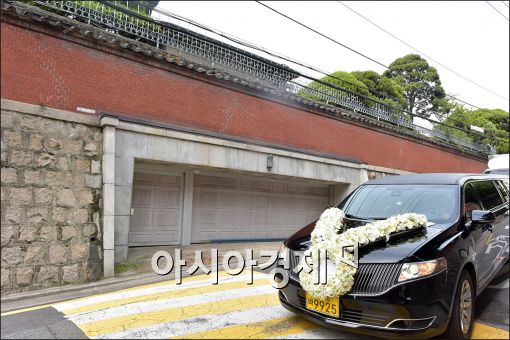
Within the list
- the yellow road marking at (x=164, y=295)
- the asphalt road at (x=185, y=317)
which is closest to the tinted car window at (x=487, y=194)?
the asphalt road at (x=185, y=317)

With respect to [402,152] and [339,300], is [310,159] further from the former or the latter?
[339,300]

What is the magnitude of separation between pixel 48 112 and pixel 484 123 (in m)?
28.1

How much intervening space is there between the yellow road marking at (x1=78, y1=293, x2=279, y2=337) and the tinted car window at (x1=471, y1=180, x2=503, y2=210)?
9.73ft

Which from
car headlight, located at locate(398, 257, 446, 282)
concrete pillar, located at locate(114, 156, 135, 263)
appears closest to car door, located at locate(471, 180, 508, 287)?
car headlight, located at locate(398, 257, 446, 282)

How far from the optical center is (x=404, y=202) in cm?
428

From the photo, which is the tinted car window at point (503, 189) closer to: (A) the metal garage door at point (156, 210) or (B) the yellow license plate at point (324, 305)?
(B) the yellow license plate at point (324, 305)

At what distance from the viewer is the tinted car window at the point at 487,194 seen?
4.64 m

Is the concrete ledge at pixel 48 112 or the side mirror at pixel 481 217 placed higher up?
the concrete ledge at pixel 48 112

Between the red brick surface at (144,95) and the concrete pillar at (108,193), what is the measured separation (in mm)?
540

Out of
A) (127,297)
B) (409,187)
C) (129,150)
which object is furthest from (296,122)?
(127,297)

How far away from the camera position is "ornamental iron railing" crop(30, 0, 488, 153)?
23.0ft

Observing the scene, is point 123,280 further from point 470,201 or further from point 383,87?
point 383,87

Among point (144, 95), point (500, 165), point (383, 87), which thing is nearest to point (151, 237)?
point (144, 95)

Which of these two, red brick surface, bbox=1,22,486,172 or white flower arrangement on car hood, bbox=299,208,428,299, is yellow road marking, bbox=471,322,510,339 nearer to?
white flower arrangement on car hood, bbox=299,208,428,299
